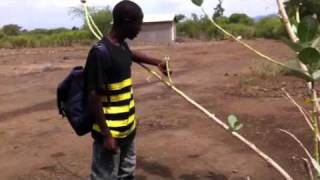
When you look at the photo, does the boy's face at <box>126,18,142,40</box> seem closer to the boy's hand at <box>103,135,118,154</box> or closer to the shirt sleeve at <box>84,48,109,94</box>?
the shirt sleeve at <box>84,48,109,94</box>

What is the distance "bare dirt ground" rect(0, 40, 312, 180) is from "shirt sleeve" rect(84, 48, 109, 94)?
1455 millimetres

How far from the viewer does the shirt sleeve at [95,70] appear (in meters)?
2.83

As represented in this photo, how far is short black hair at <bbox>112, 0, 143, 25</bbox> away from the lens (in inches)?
110

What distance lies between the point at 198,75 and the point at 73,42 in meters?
22.4

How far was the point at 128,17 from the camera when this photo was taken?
2799mm

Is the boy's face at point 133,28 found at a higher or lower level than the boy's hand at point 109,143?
higher

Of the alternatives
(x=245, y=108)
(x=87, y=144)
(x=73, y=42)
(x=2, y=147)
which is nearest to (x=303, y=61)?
(x=87, y=144)

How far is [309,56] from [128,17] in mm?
1750

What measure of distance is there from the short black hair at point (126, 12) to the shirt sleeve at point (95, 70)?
193 mm

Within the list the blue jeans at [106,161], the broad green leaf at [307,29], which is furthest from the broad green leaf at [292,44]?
the blue jeans at [106,161]

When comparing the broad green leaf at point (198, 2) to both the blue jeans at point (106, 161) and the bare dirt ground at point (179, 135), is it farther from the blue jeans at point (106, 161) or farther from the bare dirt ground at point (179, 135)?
the bare dirt ground at point (179, 135)

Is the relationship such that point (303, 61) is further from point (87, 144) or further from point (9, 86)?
point (9, 86)

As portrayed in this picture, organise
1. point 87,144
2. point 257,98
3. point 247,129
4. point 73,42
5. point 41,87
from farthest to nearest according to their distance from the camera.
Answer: point 73,42, point 41,87, point 257,98, point 247,129, point 87,144

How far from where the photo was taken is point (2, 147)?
592cm
